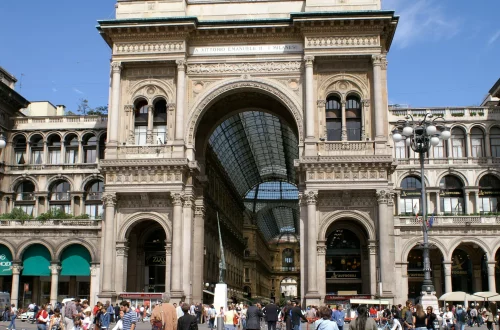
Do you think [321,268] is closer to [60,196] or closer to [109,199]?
[109,199]

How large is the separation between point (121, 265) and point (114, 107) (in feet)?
38.0

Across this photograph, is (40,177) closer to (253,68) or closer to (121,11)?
(121,11)

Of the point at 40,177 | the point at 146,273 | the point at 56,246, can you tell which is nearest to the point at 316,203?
the point at 146,273

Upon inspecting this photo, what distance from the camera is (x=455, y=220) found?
192 ft

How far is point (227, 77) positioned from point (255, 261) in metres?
70.3

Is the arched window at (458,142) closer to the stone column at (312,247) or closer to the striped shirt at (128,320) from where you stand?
the stone column at (312,247)

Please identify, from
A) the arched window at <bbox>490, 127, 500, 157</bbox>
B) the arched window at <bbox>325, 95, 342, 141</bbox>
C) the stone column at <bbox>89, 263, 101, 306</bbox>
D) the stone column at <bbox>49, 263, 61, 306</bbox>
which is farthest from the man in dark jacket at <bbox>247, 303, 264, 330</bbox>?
the arched window at <bbox>490, 127, 500, 157</bbox>

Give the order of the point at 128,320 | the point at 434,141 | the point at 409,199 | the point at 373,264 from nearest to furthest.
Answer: the point at 128,320, the point at 434,141, the point at 373,264, the point at 409,199

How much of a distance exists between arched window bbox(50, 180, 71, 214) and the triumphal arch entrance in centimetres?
1482

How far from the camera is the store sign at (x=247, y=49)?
4984 centimetres

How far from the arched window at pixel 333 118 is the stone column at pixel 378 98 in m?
2.95

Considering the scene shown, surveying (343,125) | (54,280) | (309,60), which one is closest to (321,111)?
(343,125)

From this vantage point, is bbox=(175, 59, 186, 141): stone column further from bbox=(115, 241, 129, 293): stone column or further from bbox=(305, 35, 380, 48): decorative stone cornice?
bbox=(305, 35, 380, 48): decorative stone cornice

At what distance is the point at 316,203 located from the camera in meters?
47.1
